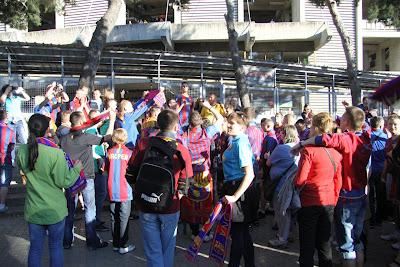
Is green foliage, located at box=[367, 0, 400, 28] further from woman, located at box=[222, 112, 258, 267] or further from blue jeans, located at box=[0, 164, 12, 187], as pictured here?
blue jeans, located at box=[0, 164, 12, 187]

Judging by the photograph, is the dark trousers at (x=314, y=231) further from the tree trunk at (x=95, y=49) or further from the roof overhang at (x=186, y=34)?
the roof overhang at (x=186, y=34)

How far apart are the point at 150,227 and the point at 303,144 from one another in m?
1.81

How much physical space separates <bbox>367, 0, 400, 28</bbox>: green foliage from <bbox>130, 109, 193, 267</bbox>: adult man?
14736 mm

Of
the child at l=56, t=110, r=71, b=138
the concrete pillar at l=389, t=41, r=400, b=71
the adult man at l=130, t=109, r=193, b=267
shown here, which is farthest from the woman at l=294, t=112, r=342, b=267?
the concrete pillar at l=389, t=41, r=400, b=71

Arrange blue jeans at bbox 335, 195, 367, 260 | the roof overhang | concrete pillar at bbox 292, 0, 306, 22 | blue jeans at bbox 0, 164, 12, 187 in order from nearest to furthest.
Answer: blue jeans at bbox 335, 195, 367, 260 → blue jeans at bbox 0, 164, 12, 187 → the roof overhang → concrete pillar at bbox 292, 0, 306, 22

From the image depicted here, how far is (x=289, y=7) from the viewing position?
32.2m

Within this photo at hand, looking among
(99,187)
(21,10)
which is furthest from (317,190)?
(21,10)

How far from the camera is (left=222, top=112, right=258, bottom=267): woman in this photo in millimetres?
4512

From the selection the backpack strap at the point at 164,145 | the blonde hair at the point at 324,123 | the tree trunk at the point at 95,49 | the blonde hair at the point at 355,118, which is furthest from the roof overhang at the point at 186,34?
the backpack strap at the point at 164,145

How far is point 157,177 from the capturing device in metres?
4.02

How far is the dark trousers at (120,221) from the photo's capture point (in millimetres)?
5848

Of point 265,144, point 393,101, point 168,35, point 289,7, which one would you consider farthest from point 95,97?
point 289,7

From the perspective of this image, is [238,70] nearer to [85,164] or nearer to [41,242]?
[85,164]

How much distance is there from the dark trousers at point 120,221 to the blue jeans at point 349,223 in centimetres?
269
